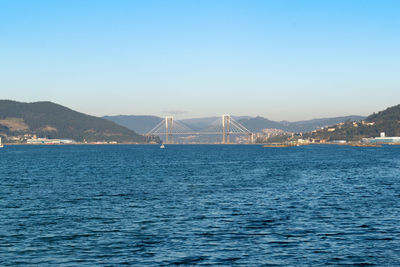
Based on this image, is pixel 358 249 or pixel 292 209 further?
pixel 292 209

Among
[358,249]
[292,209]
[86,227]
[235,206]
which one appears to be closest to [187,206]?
[235,206]

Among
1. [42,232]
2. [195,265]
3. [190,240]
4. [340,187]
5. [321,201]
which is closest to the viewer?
[195,265]

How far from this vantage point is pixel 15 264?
23234 mm

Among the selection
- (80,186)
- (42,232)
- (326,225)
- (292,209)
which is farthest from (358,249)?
(80,186)

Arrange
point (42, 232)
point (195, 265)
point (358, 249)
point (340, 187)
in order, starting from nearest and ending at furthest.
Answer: point (195, 265) < point (358, 249) < point (42, 232) < point (340, 187)

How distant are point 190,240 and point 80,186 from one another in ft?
111

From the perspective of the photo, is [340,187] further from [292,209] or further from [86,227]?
[86,227]

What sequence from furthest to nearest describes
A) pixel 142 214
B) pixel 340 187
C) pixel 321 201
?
pixel 340 187
pixel 321 201
pixel 142 214

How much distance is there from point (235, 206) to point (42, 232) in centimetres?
1643

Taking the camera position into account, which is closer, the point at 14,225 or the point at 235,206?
the point at 14,225

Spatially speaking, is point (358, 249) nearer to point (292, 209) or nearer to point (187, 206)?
point (292, 209)

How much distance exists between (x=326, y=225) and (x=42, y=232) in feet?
59.8

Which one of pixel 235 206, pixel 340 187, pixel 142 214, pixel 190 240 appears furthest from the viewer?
pixel 340 187

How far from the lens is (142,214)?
3659cm
